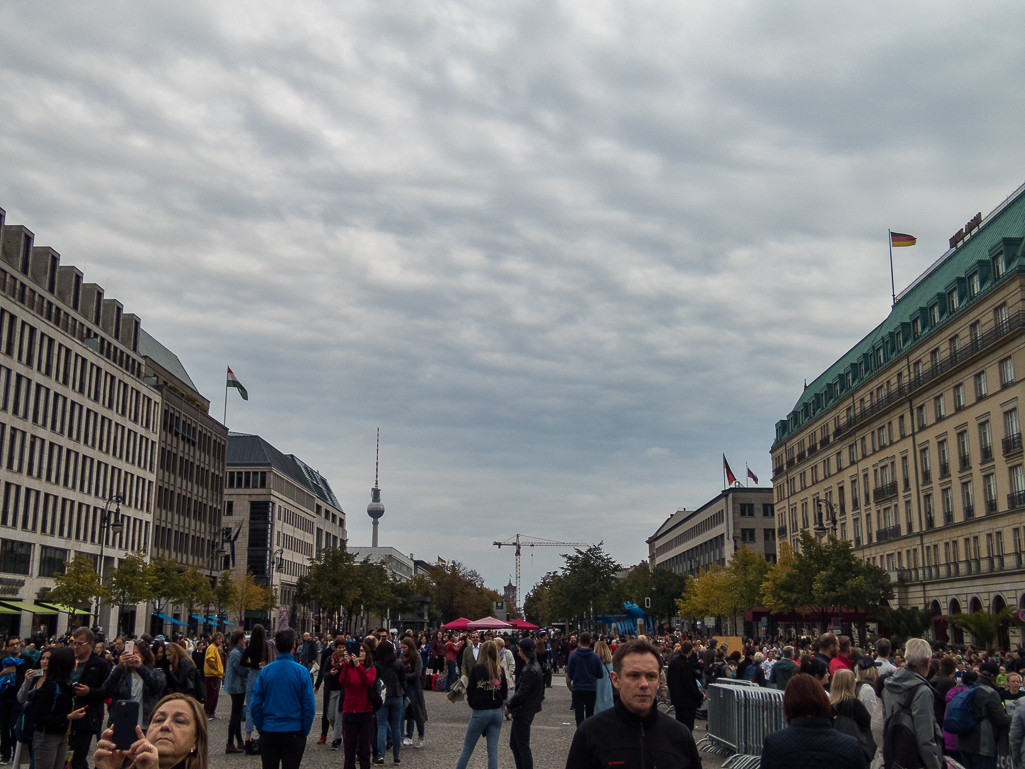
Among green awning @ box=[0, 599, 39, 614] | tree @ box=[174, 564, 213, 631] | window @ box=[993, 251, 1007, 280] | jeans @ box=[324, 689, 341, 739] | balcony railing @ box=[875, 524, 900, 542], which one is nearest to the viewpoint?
jeans @ box=[324, 689, 341, 739]

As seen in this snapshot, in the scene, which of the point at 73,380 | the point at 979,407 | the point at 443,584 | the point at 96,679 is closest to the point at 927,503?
the point at 979,407

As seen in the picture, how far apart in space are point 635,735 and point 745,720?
12.1 meters

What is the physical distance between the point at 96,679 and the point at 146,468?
66887 millimetres

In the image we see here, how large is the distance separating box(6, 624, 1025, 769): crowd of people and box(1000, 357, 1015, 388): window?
1456 inches

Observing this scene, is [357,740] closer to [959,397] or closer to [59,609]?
[59,609]

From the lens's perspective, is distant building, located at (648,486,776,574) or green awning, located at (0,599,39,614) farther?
distant building, located at (648,486,776,574)

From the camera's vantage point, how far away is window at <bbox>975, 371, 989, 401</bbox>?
2172 inches

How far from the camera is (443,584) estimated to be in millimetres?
140375

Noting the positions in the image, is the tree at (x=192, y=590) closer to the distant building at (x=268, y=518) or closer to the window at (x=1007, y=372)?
the distant building at (x=268, y=518)

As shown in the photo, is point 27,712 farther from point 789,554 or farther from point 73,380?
point 789,554

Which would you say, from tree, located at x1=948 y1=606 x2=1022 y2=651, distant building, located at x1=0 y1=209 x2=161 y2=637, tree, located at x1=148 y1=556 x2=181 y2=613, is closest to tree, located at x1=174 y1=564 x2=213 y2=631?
tree, located at x1=148 y1=556 x2=181 y2=613

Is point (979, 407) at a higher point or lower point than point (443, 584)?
higher

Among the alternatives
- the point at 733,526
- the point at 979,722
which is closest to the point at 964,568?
the point at 979,722

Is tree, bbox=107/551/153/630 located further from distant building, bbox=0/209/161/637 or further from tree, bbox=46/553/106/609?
tree, bbox=46/553/106/609
